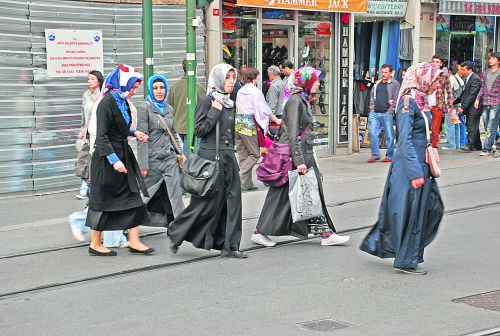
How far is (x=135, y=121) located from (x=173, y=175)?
0.73m

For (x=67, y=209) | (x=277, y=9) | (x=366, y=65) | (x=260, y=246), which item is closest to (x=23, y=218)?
(x=67, y=209)

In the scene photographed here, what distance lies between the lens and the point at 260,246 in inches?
362

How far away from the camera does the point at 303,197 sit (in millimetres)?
8875

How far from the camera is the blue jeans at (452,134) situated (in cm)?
1836

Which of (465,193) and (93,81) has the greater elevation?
(93,81)

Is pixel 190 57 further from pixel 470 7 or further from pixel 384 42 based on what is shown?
pixel 470 7

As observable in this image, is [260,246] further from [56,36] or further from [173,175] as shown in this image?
[56,36]

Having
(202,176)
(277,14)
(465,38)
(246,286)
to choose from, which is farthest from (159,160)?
(465,38)

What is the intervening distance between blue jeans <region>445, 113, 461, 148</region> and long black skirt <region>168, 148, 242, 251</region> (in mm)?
10569

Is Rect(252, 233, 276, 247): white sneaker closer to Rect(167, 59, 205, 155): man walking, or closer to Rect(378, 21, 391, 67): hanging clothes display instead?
Rect(167, 59, 205, 155): man walking

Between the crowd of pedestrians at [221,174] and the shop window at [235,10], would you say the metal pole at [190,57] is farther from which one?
the shop window at [235,10]

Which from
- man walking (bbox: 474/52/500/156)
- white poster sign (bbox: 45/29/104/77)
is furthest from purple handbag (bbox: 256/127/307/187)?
man walking (bbox: 474/52/500/156)

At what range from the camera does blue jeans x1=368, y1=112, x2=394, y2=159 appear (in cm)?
1656

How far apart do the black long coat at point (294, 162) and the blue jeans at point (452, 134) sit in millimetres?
9832
